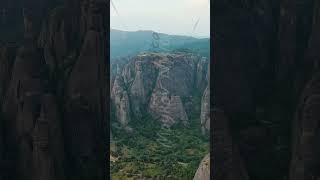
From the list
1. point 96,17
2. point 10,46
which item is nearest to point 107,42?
point 96,17

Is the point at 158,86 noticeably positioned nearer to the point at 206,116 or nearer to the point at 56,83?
the point at 206,116
